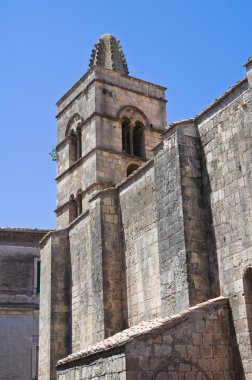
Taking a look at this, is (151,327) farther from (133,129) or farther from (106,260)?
(133,129)

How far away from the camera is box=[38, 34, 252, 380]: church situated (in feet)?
27.9

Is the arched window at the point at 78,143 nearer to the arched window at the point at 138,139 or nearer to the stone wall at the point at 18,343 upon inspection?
the arched window at the point at 138,139

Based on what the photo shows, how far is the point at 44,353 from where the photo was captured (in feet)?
50.5

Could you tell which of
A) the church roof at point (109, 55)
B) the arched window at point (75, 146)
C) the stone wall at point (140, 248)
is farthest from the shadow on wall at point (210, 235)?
the church roof at point (109, 55)

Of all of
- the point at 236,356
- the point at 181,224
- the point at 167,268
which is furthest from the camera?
the point at 167,268

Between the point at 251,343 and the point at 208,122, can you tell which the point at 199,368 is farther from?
the point at 208,122

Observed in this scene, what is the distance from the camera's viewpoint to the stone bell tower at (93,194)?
12.9 meters

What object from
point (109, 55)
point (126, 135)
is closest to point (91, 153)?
point (126, 135)

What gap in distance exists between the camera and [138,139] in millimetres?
21250

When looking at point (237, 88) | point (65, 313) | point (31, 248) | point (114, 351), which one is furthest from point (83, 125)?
point (114, 351)

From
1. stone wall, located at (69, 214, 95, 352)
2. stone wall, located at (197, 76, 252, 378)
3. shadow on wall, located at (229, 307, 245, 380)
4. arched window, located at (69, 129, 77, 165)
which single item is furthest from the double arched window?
shadow on wall, located at (229, 307, 245, 380)

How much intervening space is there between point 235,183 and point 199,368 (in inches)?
116

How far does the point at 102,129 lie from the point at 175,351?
12.6m

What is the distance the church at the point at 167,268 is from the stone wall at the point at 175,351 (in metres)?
0.01
